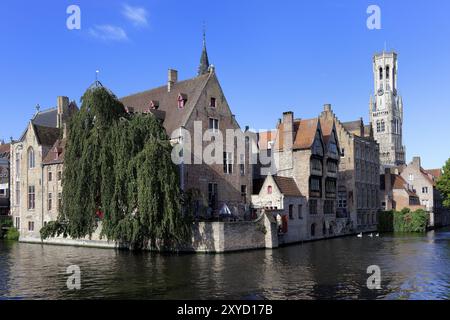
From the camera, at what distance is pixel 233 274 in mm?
27672

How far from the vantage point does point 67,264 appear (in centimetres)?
3284

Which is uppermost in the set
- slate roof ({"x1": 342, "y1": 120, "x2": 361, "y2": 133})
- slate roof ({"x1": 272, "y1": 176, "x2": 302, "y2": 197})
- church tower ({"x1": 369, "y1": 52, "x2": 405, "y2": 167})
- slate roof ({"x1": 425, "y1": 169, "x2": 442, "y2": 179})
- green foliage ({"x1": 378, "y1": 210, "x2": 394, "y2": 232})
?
church tower ({"x1": 369, "y1": 52, "x2": 405, "y2": 167})

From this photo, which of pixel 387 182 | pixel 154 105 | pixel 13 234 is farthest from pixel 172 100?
pixel 387 182

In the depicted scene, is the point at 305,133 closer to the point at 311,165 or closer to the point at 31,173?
the point at 311,165

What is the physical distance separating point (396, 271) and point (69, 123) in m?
28.2

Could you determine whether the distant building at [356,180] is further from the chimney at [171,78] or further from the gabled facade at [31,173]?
the gabled facade at [31,173]

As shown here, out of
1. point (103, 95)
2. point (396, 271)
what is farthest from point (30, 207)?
point (396, 271)

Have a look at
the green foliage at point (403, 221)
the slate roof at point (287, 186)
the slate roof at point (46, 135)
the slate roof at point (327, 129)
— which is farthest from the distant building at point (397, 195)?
the slate roof at point (46, 135)

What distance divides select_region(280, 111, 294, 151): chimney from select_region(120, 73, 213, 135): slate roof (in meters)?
10.7

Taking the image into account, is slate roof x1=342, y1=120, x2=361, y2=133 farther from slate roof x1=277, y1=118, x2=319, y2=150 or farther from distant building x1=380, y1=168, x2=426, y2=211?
slate roof x1=277, y1=118, x2=319, y2=150

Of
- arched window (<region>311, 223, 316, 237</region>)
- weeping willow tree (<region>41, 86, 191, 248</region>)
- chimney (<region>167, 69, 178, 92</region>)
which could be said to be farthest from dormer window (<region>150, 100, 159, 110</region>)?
arched window (<region>311, 223, 316, 237</region>)

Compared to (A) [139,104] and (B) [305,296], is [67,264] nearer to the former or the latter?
(B) [305,296]

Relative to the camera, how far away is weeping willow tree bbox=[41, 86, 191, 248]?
116ft

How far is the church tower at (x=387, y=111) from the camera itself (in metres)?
150
